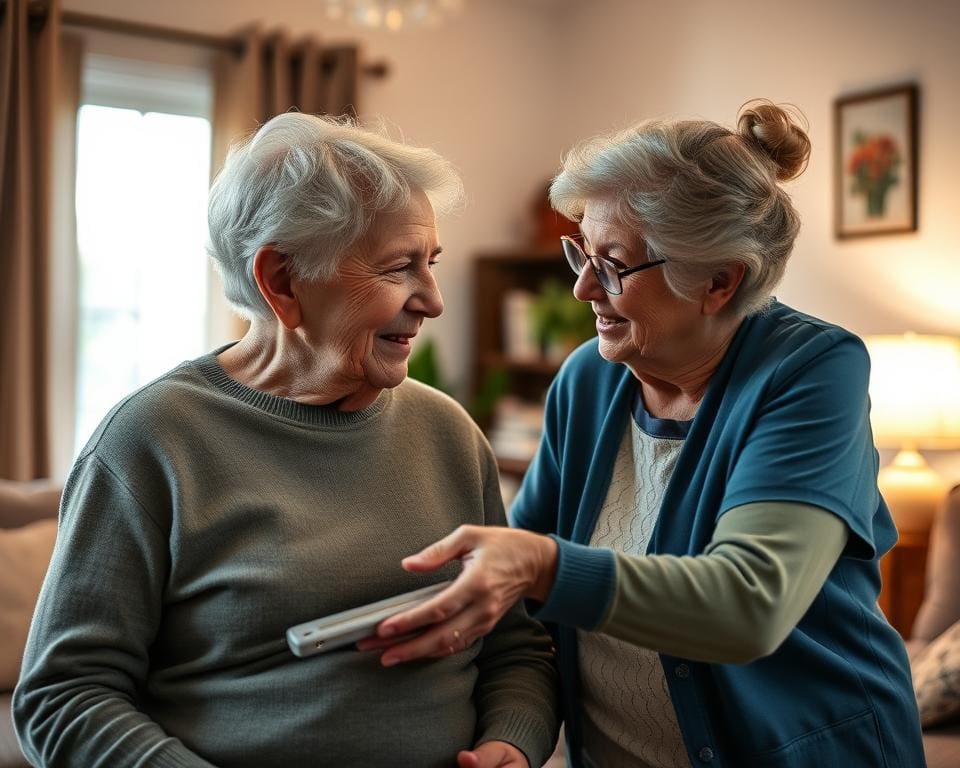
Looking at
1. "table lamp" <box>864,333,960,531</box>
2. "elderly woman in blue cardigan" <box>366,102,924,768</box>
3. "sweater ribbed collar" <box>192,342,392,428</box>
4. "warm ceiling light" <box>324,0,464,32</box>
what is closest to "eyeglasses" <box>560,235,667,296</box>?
"elderly woman in blue cardigan" <box>366,102,924,768</box>

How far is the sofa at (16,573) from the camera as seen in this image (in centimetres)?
237

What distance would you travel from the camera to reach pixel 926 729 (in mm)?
2176

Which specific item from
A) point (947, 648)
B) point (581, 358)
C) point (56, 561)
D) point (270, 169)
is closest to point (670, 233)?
point (581, 358)

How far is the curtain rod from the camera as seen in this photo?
3607 millimetres

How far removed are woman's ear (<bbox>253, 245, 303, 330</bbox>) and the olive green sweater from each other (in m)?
0.12

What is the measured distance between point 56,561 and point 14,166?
2795 millimetres

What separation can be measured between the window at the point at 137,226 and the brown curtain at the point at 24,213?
0.28 metres

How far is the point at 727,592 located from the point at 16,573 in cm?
188

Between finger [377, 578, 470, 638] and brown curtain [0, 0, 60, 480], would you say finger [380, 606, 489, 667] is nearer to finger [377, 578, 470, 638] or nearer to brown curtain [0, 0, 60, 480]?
finger [377, 578, 470, 638]

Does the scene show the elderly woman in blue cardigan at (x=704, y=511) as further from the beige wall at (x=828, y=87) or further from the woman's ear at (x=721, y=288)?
the beige wall at (x=828, y=87)

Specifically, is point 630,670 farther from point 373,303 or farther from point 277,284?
point 277,284

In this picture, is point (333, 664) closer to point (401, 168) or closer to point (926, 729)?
point (401, 168)

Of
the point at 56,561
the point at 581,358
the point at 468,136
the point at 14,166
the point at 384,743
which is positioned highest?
the point at 468,136

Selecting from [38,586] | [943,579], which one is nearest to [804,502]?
[943,579]
